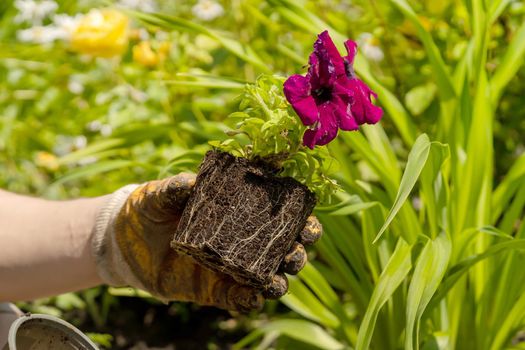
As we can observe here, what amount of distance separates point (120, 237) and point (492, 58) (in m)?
1.49

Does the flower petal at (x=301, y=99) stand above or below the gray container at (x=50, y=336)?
above

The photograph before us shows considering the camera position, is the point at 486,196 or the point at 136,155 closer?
the point at 486,196

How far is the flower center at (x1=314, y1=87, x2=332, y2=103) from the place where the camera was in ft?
4.37

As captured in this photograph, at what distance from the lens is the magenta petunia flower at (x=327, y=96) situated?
1.30 m

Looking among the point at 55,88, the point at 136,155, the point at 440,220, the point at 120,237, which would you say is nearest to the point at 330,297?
the point at 440,220

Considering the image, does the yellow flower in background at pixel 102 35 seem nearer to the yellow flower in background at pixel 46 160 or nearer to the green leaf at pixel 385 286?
the yellow flower in background at pixel 46 160

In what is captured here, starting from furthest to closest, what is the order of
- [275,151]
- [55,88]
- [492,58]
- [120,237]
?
[55,88] → [492,58] → [120,237] → [275,151]

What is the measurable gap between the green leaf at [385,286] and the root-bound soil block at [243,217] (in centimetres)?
18

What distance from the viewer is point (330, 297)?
1973mm

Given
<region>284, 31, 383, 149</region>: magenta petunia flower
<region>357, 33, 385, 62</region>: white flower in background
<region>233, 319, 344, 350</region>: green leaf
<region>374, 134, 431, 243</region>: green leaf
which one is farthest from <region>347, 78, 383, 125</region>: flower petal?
<region>357, 33, 385, 62</region>: white flower in background

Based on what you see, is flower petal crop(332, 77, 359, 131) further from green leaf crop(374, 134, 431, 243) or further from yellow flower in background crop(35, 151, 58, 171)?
yellow flower in background crop(35, 151, 58, 171)

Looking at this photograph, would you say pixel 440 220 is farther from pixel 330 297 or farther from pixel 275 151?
pixel 275 151

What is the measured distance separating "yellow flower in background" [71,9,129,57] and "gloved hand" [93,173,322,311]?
100cm

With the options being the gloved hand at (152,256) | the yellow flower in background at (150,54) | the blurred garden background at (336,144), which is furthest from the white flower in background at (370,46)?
the gloved hand at (152,256)
